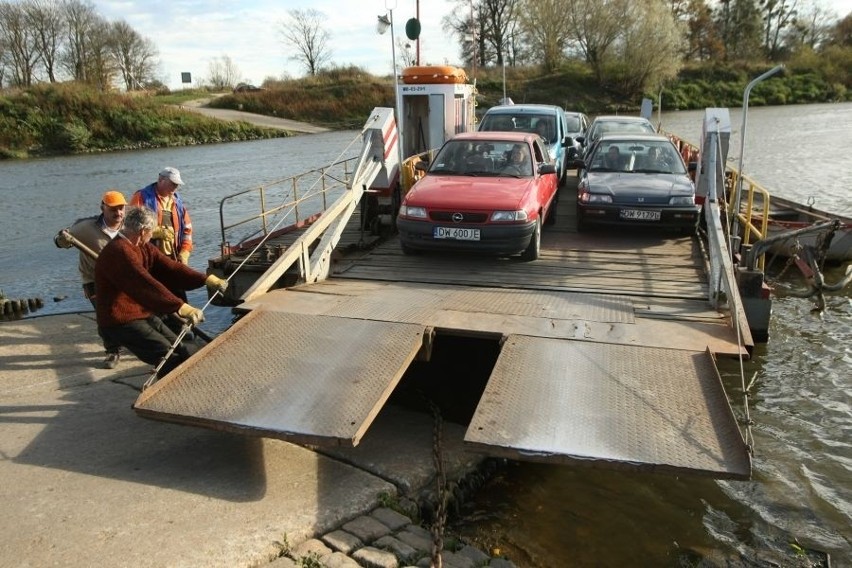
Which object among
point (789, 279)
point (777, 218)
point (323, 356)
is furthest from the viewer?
point (777, 218)

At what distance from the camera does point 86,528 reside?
3.91 meters

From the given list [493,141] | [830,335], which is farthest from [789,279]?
[493,141]

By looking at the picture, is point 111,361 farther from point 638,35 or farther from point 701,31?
point 701,31

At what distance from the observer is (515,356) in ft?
17.3

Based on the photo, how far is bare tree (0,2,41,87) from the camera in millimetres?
62344

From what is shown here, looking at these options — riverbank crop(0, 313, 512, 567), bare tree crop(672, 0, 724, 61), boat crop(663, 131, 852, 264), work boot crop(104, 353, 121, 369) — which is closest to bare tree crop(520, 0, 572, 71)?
bare tree crop(672, 0, 724, 61)

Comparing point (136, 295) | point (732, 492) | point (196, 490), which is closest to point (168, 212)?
point (136, 295)

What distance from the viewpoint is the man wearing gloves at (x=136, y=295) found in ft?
17.1

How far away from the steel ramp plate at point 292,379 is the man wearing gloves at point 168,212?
5.15 feet

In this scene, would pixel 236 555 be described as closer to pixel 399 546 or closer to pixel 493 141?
pixel 399 546

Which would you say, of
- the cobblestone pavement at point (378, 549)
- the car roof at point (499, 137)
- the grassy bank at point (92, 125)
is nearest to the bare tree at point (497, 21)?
the grassy bank at point (92, 125)

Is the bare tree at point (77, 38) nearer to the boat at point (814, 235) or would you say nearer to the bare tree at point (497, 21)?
the bare tree at point (497, 21)

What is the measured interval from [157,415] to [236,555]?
1318 millimetres

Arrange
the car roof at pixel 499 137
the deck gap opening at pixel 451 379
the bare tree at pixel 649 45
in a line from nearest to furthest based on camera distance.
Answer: the deck gap opening at pixel 451 379
the car roof at pixel 499 137
the bare tree at pixel 649 45
